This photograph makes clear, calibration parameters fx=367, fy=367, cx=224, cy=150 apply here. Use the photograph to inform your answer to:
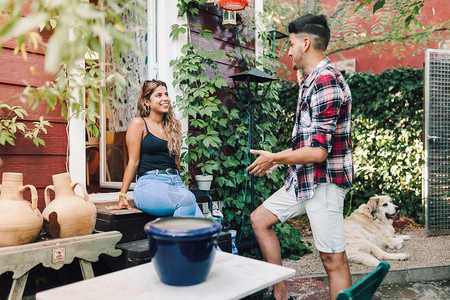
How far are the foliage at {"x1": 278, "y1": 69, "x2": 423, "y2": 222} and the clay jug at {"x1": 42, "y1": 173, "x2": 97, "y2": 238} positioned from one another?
466 cm

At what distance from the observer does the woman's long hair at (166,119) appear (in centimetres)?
312

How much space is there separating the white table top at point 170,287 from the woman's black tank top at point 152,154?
159 centimetres

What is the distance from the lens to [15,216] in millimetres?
2012

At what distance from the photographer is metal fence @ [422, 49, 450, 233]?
5266 mm

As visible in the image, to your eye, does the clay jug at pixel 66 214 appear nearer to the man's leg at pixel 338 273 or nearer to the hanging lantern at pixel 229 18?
the man's leg at pixel 338 273

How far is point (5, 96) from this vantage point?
8.57 ft

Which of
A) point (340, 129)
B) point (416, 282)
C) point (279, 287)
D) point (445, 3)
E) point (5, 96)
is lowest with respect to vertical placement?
point (416, 282)

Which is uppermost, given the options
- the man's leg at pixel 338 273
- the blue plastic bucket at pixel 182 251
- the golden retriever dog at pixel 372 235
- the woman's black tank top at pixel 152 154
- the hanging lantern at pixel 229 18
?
the hanging lantern at pixel 229 18

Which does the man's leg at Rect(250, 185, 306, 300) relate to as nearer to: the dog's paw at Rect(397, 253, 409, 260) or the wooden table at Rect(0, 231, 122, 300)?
the wooden table at Rect(0, 231, 122, 300)

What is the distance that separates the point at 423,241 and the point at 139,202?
3.98m

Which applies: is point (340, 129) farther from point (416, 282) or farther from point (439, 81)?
point (439, 81)

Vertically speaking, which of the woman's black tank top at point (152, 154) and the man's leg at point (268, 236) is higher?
the woman's black tank top at point (152, 154)

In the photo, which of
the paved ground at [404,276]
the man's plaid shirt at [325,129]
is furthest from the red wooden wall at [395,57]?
the man's plaid shirt at [325,129]

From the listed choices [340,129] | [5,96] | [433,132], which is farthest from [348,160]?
[433,132]
